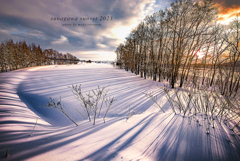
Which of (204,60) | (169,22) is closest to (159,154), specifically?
(169,22)

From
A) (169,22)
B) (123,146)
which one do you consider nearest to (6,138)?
(123,146)

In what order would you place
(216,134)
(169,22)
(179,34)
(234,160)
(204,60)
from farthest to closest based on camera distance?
(204,60) → (169,22) → (179,34) → (216,134) → (234,160)

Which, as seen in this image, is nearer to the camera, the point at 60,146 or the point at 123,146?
the point at 60,146

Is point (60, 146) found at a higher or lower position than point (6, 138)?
lower

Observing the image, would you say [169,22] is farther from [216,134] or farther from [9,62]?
[9,62]

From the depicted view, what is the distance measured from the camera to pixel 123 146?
189 centimetres

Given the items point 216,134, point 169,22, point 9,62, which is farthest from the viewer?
point 9,62

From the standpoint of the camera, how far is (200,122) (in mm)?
2691

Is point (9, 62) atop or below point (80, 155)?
atop

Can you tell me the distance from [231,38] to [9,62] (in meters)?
47.6

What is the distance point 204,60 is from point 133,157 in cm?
1854

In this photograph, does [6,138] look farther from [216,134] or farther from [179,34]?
[179,34]

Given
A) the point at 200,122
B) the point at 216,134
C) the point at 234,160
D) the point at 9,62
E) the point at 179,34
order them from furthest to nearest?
the point at 9,62
the point at 179,34
the point at 200,122
the point at 216,134
the point at 234,160

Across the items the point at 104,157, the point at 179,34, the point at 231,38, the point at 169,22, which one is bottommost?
the point at 104,157
